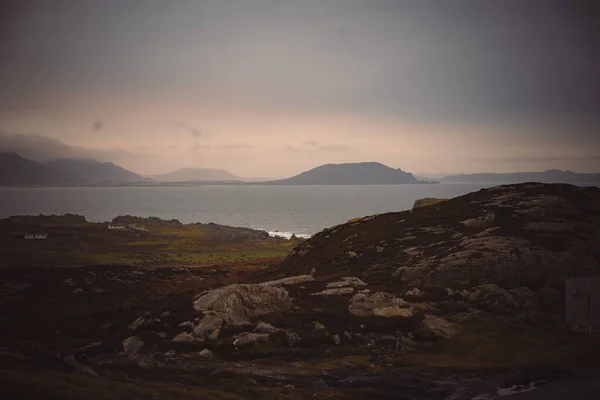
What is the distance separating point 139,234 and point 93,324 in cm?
12086

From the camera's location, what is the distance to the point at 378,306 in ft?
166

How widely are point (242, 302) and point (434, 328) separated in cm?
1716

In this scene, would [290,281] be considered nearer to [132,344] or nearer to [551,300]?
[132,344]

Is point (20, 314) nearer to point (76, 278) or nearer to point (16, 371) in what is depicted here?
point (76, 278)

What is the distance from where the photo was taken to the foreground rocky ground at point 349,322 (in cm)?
3616

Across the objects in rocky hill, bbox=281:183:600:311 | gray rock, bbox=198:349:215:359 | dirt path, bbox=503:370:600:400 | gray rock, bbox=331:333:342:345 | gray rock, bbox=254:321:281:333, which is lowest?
dirt path, bbox=503:370:600:400

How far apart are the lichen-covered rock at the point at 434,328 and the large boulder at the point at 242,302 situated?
12.6 meters

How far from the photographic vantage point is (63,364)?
1545 inches

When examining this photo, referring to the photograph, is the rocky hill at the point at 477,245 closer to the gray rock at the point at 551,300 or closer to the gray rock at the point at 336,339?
the gray rock at the point at 551,300

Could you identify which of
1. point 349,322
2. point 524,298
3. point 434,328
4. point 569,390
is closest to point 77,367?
point 349,322

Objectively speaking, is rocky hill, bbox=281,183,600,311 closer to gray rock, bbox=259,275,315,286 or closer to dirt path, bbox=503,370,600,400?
gray rock, bbox=259,275,315,286

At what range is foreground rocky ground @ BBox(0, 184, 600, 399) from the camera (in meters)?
36.2

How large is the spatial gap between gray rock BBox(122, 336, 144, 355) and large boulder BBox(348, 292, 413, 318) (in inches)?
732

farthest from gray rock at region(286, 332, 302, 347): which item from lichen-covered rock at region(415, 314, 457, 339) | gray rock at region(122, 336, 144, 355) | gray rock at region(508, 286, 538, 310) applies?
gray rock at region(508, 286, 538, 310)
